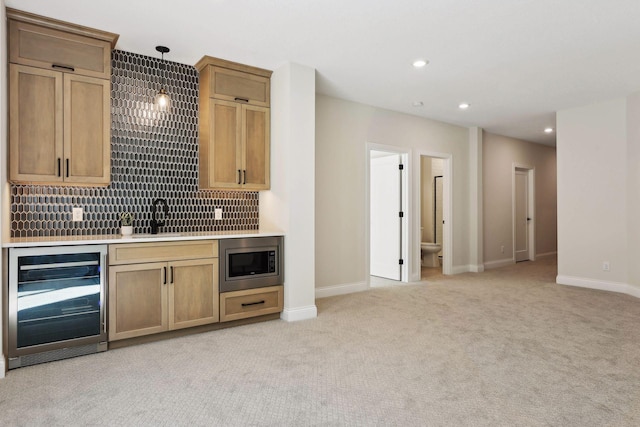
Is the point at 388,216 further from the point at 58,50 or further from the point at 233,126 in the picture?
the point at 58,50

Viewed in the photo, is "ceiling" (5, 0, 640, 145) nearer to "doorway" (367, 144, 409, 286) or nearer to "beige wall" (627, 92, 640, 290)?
"beige wall" (627, 92, 640, 290)

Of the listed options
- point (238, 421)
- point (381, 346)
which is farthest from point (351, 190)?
point (238, 421)

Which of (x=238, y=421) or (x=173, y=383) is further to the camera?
(x=173, y=383)

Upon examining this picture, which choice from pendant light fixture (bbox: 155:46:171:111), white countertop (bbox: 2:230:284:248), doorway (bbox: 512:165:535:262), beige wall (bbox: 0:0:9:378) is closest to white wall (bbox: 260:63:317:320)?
white countertop (bbox: 2:230:284:248)

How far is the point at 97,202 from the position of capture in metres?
3.55

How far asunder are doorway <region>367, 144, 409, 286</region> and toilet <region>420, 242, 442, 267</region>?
145 cm

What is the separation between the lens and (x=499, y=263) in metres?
7.52

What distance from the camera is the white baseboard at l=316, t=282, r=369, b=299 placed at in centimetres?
498

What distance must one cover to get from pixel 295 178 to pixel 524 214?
21.0 ft

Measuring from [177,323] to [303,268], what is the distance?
51.6 inches

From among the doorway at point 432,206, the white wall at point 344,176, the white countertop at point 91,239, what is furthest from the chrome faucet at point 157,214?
the doorway at point 432,206

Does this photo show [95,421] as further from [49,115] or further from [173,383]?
[49,115]

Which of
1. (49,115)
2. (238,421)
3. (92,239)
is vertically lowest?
(238,421)

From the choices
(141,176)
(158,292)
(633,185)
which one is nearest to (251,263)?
(158,292)
